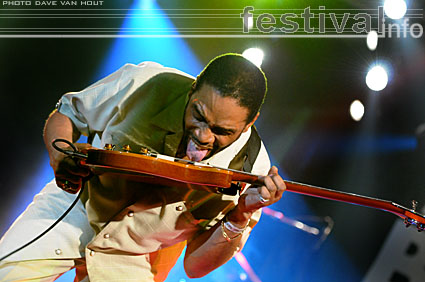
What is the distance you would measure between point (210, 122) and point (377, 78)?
1.43 metres

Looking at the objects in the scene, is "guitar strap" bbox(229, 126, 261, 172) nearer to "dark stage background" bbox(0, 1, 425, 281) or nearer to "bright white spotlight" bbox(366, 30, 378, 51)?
"dark stage background" bbox(0, 1, 425, 281)

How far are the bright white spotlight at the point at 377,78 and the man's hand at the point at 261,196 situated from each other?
1.34m

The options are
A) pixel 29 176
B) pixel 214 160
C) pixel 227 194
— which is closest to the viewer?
pixel 227 194

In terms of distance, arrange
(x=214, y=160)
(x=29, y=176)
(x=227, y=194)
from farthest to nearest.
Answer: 1. (x=29, y=176)
2. (x=214, y=160)
3. (x=227, y=194)

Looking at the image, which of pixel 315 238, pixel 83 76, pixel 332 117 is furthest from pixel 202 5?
pixel 315 238

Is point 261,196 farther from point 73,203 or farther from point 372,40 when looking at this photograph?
point 372,40

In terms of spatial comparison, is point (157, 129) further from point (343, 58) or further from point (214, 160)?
point (343, 58)

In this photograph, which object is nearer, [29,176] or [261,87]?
[261,87]

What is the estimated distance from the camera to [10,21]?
3.21m

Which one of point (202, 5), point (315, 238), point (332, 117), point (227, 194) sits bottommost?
point (315, 238)

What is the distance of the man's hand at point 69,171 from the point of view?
2.22m

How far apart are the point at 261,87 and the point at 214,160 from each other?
1.53ft

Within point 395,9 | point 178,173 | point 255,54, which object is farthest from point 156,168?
point 395,9

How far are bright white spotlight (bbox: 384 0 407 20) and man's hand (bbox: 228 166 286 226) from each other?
5.54 ft
